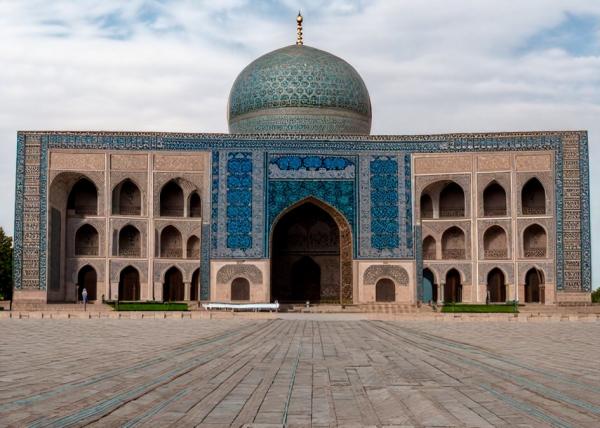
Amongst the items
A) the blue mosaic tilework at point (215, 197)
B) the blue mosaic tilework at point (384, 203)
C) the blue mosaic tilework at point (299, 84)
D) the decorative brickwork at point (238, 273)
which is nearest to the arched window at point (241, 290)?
the decorative brickwork at point (238, 273)

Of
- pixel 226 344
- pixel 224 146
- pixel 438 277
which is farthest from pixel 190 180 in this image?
pixel 226 344

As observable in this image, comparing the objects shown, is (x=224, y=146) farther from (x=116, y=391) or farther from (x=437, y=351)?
(x=116, y=391)

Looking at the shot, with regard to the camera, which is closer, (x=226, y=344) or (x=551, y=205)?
(x=226, y=344)

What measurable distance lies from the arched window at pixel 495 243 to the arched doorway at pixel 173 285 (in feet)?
26.8

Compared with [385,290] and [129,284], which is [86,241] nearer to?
[129,284]

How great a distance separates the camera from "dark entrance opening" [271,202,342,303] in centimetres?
2536

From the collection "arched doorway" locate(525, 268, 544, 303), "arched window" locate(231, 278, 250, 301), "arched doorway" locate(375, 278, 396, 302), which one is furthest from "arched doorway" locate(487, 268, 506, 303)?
"arched window" locate(231, 278, 250, 301)

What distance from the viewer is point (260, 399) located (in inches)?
171

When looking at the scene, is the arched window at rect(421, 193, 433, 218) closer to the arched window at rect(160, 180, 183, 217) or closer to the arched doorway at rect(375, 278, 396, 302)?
the arched doorway at rect(375, 278, 396, 302)

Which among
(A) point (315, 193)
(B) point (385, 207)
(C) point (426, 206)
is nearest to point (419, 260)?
(B) point (385, 207)

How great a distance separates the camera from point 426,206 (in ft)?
78.9

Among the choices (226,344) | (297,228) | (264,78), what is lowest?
(226,344)

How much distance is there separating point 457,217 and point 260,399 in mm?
19394

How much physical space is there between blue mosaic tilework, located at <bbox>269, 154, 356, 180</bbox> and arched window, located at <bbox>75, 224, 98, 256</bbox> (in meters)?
5.03
